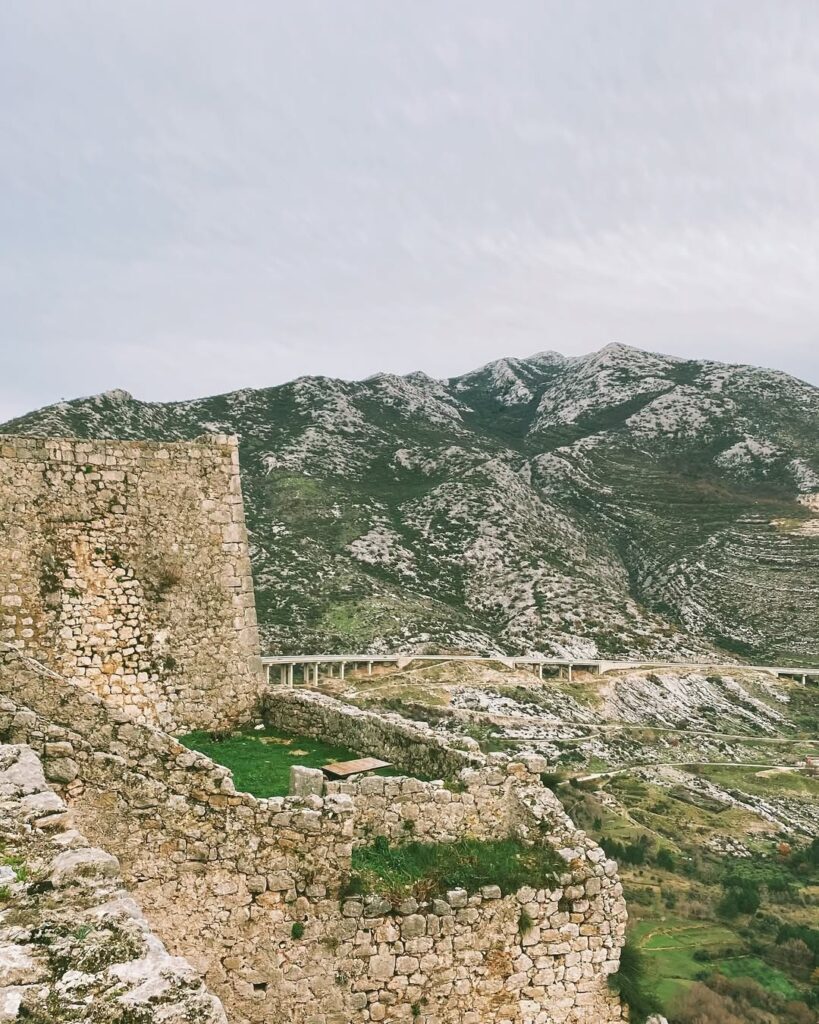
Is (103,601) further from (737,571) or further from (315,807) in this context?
(737,571)

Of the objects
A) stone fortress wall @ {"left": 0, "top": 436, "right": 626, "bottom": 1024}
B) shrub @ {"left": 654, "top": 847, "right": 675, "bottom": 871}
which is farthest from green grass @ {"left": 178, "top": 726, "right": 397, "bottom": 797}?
shrub @ {"left": 654, "top": 847, "right": 675, "bottom": 871}

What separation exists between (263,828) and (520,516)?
61.4 meters

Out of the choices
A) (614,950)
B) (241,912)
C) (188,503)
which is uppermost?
(188,503)

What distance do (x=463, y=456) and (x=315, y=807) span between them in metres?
68.6

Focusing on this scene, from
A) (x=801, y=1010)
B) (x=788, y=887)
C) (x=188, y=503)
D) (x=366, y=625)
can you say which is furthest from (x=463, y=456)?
(x=188, y=503)

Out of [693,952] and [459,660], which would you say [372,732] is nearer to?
[693,952]

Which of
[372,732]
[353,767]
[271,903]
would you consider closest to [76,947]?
[271,903]

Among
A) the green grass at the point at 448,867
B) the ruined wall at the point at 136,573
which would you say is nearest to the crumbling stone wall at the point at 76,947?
the green grass at the point at 448,867

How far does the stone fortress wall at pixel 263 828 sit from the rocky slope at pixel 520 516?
115 ft

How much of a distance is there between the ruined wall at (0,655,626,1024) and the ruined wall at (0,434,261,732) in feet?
9.52

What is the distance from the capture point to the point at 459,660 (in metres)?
46.0

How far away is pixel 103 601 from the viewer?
9984mm

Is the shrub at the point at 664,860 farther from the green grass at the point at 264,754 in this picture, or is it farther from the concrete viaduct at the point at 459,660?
the green grass at the point at 264,754

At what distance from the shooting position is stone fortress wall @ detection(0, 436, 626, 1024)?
6.29 m
